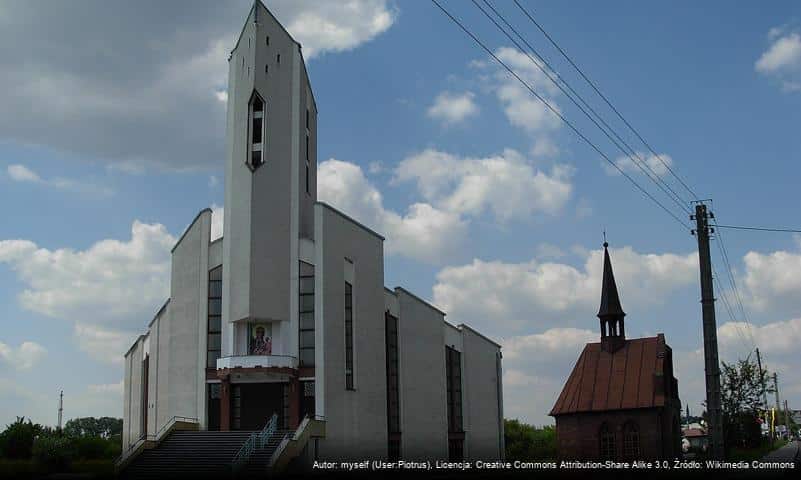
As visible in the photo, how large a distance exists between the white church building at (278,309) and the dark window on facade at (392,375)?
0.06 meters

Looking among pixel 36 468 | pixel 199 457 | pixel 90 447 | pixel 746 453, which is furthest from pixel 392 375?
pixel 746 453

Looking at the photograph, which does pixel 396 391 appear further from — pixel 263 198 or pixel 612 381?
pixel 612 381

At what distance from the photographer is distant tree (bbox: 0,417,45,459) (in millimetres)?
41938

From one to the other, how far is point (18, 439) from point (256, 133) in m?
19.4

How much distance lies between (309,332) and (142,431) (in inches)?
444

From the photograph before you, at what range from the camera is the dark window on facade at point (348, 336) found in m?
38.6

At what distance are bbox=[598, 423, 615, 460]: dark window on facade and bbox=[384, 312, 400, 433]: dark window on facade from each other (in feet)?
47.4

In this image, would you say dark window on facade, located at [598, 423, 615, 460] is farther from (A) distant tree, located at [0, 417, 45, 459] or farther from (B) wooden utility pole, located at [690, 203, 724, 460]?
(A) distant tree, located at [0, 417, 45, 459]

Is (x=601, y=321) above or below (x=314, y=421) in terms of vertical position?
above

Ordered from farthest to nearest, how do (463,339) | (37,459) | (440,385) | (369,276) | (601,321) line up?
1. (601,321)
2. (463,339)
3. (440,385)
4. (369,276)
5. (37,459)

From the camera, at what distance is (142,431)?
42.6 meters

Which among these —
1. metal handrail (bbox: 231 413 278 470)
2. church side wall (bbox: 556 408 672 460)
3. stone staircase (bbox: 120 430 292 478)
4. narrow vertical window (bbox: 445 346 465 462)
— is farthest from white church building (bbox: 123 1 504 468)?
church side wall (bbox: 556 408 672 460)

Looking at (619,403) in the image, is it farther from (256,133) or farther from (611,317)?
(256,133)

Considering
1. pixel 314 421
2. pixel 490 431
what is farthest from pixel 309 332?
pixel 490 431
